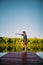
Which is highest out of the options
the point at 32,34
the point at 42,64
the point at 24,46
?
the point at 32,34

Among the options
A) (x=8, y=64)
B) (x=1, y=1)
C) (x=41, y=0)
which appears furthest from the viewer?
(x=1, y=1)

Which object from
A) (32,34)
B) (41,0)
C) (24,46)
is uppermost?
(41,0)

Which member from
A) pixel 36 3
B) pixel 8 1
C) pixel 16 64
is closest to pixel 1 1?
pixel 8 1

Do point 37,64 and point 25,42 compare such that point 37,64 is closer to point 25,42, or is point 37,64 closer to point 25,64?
point 25,64

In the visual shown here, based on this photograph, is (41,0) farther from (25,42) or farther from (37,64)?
(37,64)

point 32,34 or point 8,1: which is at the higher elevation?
point 8,1

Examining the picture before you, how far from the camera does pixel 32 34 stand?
518cm

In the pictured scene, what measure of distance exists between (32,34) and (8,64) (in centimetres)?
276

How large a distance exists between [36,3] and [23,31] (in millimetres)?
814

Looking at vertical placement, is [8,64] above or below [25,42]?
below

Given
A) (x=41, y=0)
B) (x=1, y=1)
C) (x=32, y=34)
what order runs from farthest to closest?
(x=32, y=34) < (x=1, y=1) < (x=41, y=0)

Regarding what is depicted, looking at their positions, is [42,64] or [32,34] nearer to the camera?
[42,64]

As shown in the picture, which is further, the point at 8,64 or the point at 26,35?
the point at 26,35

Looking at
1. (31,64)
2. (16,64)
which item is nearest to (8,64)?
(16,64)
